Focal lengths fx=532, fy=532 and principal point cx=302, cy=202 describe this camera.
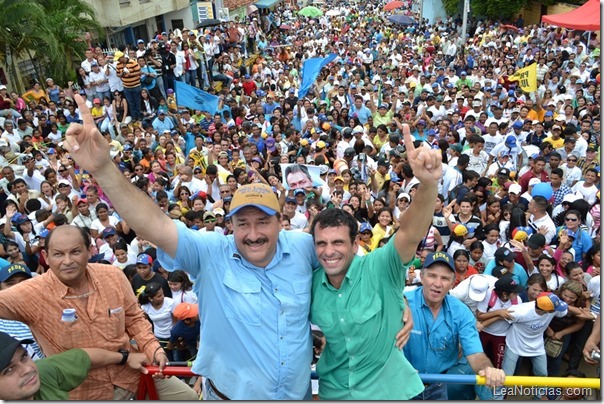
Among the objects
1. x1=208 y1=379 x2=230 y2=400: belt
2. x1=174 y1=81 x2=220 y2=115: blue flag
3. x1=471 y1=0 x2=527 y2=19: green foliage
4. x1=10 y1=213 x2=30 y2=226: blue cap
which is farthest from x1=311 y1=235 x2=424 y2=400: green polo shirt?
x1=471 y1=0 x2=527 y2=19: green foliage

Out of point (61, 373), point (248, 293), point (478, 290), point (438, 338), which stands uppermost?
point (248, 293)

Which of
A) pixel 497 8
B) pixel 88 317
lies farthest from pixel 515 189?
pixel 497 8

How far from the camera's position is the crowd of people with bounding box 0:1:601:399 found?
2338 mm

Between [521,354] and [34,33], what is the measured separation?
14.1m

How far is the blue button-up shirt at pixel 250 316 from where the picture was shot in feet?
7.56

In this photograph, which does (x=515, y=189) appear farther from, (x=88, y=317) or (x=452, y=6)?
(x=452, y=6)

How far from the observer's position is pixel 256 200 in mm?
2320

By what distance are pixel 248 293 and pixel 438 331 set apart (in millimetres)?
1464

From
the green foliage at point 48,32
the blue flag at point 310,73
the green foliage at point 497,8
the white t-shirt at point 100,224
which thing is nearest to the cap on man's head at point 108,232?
the white t-shirt at point 100,224

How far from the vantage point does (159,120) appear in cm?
1138

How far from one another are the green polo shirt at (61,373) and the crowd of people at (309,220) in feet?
0.37

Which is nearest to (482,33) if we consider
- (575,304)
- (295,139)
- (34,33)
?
(295,139)

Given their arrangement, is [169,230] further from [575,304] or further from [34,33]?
[34,33]

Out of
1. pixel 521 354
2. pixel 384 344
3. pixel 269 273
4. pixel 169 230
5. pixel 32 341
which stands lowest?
pixel 521 354
